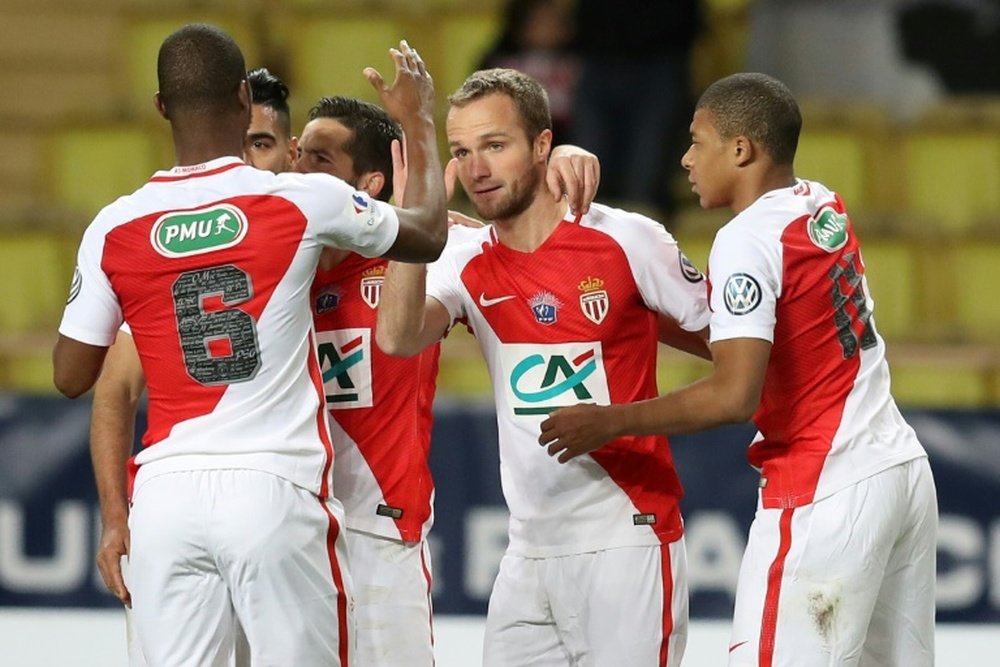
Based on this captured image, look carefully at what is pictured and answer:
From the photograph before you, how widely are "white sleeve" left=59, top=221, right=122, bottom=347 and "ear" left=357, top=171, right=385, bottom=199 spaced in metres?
0.92

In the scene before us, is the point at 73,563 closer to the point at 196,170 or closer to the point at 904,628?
the point at 196,170

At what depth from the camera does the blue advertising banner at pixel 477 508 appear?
643 centimetres

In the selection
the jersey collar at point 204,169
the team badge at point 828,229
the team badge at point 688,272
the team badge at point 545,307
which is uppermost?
the jersey collar at point 204,169

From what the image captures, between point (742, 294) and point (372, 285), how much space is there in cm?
106

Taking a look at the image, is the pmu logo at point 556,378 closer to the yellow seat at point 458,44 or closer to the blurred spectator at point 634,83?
the blurred spectator at point 634,83

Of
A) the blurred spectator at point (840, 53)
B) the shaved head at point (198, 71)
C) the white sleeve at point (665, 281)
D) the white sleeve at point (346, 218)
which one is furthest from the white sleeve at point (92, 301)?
the blurred spectator at point (840, 53)

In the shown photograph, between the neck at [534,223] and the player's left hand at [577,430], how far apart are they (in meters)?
0.54

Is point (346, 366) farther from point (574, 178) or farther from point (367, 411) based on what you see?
point (574, 178)

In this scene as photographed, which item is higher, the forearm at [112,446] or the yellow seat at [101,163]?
the yellow seat at [101,163]

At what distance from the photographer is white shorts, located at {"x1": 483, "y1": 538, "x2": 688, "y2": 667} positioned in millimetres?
3887

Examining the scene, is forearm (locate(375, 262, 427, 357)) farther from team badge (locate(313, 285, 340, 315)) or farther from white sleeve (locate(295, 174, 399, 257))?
white sleeve (locate(295, 174, 399, 257))

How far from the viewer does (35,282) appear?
8.10 metres

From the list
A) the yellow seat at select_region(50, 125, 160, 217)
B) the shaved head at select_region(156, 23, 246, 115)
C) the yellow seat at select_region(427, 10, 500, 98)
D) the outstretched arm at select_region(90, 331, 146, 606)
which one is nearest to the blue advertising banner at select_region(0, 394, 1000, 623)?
the yellow seat at select_region(50, 125, 160, 217)

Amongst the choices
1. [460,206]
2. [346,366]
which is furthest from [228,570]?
[460,206]
